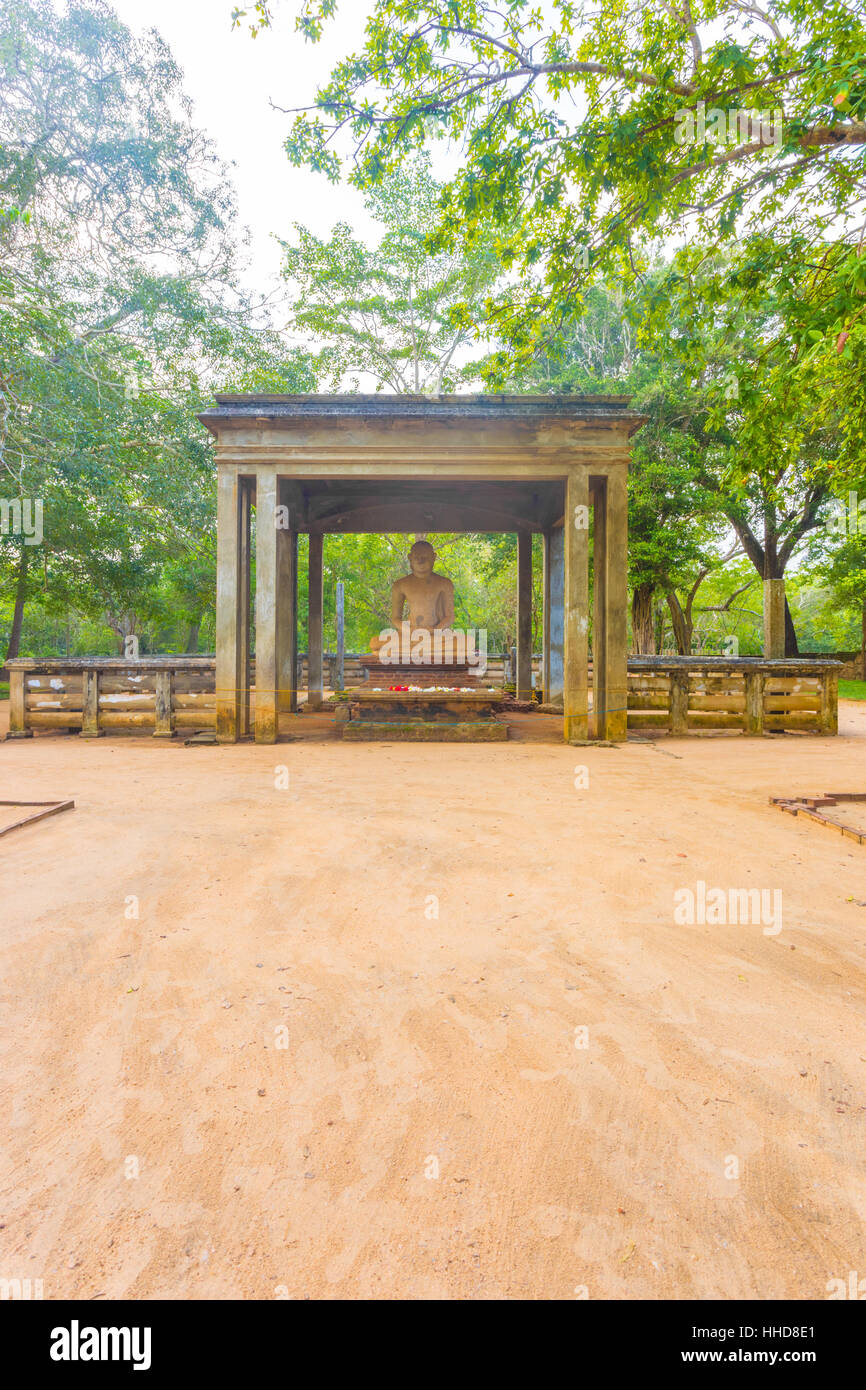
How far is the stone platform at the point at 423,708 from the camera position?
418 inches

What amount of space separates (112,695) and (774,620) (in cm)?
1404

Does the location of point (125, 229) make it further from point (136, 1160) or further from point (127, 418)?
point (136, 1160)

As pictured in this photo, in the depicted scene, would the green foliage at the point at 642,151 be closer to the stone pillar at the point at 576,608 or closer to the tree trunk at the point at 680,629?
the stone pillar at the point at 576,608

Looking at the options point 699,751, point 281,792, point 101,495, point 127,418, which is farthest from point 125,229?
→ point 699,751

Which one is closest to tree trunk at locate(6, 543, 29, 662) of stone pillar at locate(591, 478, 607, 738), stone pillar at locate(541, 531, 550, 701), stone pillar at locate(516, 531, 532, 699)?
stone pillar at locate(516, 531, 532, 699)

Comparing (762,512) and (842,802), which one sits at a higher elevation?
(762,512)

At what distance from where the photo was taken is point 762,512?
22328mm

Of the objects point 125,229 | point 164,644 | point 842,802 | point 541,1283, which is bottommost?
point 541,1283

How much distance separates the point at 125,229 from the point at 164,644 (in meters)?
30.7

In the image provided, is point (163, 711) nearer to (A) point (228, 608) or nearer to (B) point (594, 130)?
(A) point (228, 608)

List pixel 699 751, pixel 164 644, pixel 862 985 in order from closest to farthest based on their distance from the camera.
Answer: pixel 862 985 < pixel 699 751 < pixel 164 644

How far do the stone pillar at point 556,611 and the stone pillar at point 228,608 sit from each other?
23.6 feet

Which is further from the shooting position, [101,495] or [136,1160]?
[101,495]

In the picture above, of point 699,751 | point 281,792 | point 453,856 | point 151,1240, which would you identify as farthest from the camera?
point 699,751
